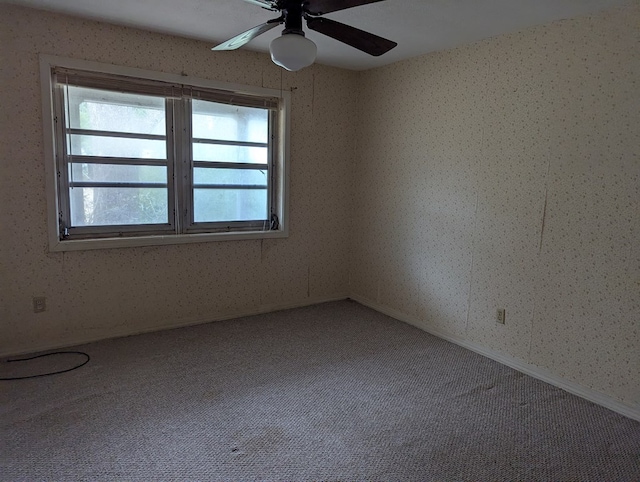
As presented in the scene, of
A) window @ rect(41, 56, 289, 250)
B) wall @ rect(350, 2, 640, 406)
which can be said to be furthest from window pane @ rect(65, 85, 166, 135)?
wall @ rect(350, 2, 640, 406)

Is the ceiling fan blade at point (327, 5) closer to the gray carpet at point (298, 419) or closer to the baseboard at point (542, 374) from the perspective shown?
the gray carpet at point (298, 419)

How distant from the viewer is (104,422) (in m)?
2.27

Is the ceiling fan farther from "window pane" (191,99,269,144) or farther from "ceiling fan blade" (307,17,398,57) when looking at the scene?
"window pane" (191,99,269,144)

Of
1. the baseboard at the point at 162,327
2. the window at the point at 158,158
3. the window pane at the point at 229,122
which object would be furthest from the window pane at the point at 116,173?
the baseboard at the point at 162,327

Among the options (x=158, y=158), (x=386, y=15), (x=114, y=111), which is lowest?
(x=158, y=158)

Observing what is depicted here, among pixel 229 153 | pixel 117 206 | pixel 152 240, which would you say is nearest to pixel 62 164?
pixel 117 206

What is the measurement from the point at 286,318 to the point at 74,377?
5.97 feet

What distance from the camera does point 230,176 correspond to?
3.88 metres

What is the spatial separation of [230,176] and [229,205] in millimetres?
271

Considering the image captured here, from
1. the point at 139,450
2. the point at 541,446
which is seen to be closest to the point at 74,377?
the point at 139,450

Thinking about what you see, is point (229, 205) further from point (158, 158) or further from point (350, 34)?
point (350, 34)

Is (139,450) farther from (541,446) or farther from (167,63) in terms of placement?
(167,63)

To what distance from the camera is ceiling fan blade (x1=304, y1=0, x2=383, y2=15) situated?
1.82m

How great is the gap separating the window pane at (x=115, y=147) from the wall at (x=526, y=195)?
217cm
